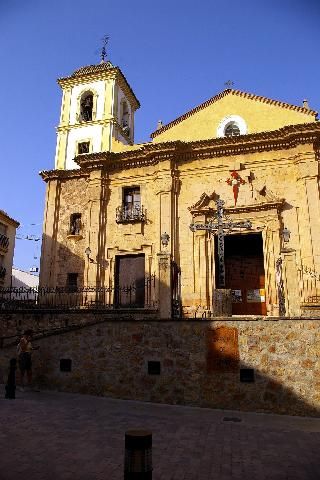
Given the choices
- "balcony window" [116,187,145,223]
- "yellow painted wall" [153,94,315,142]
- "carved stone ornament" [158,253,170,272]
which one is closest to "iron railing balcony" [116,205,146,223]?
"balcony window" [116,187,145,223]

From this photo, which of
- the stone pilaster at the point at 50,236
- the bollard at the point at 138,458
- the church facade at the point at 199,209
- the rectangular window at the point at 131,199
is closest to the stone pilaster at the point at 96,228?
the church facade at the point at 199,209

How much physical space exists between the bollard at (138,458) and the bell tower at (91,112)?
1828cm

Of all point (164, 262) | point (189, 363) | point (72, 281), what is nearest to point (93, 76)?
point (72, 281)

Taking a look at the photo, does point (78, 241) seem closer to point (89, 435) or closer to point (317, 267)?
point (317, 267)

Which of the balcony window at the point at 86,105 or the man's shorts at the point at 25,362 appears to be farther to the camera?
the balcony window at the point at 86,105

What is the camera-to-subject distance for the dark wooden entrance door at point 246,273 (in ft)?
52.7

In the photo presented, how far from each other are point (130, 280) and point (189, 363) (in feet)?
26.8

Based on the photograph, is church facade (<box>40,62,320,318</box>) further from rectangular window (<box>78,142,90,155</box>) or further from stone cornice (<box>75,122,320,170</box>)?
rectangular window (<box>78,142,90,155</box>)

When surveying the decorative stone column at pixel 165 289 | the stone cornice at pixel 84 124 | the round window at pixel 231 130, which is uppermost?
the stone cornice at pixel 84 124

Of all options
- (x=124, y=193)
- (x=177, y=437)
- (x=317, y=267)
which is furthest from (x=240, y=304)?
(x=177, y=437)

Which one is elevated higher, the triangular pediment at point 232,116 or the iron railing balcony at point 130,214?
the triangular pediment at point 232,116

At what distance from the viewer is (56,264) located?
58.5 feet

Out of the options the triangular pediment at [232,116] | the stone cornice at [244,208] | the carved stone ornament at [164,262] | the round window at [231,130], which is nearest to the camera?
the carved stone ornament at [164,262]

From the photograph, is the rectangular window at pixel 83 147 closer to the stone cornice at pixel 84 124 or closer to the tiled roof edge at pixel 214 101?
the stone cornice at pixel 84 124
